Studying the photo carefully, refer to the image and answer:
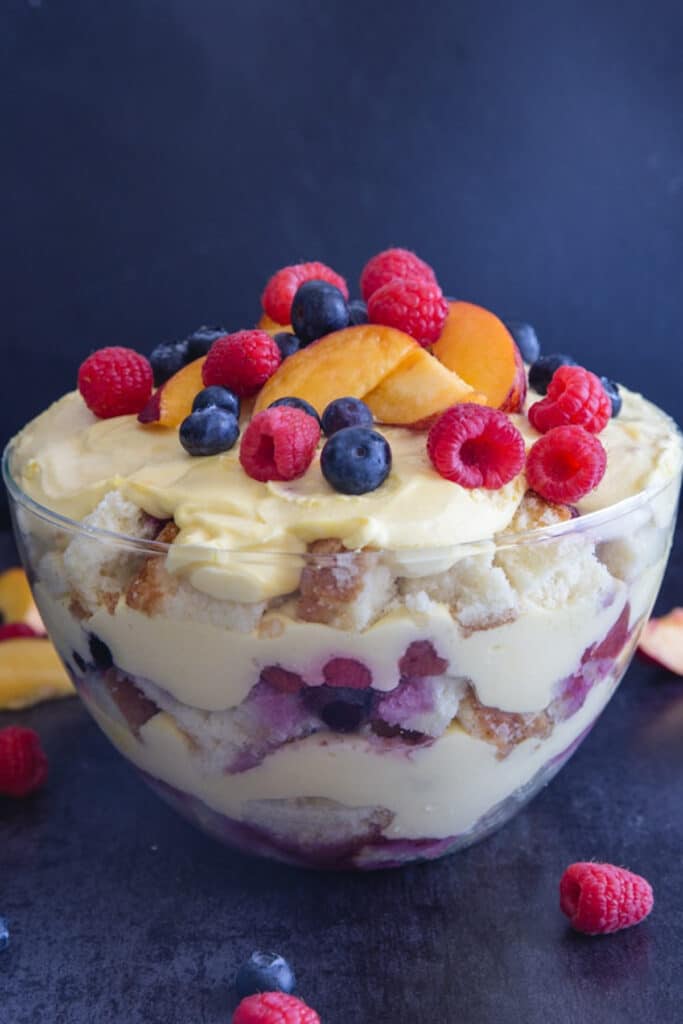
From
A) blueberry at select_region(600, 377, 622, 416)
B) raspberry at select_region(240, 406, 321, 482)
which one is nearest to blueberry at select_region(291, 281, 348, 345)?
raspberry at select_region(240, 406, 321, 482)

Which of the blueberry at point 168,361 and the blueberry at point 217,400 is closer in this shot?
the blueberry at point 217,400

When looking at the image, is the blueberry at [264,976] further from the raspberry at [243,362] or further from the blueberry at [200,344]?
the blueberry at [200,344]

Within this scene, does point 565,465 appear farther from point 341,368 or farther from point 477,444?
point 341,368

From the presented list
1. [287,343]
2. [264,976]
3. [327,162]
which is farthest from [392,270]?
[327,162]

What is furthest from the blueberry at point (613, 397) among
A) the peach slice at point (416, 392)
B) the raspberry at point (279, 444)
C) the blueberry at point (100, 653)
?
A: the blueberry at point (100, 653)

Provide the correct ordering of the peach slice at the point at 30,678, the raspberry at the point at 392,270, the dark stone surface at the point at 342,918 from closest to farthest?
the dark stone surface at the point at 342,918, the raspberry at the point at 392,270, the peach slice at the point at 30,678

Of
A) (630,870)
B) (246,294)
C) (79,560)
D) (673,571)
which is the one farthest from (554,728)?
(246,294)

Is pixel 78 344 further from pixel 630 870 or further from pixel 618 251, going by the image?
pixel 630 870
